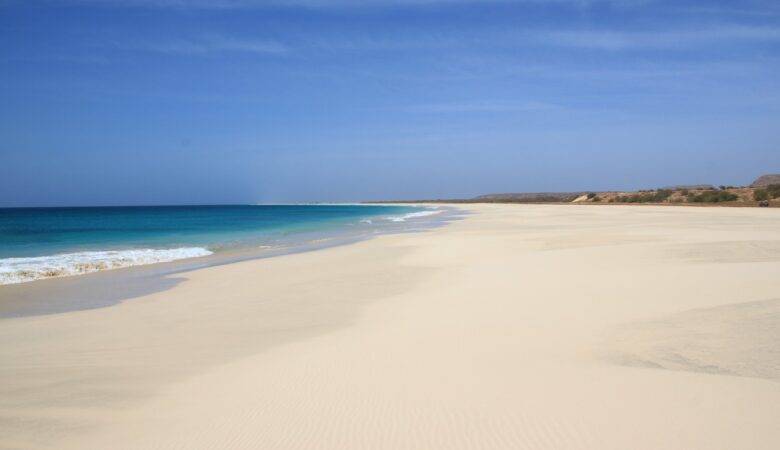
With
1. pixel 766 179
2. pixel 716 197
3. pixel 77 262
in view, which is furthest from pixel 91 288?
pixel 766 179

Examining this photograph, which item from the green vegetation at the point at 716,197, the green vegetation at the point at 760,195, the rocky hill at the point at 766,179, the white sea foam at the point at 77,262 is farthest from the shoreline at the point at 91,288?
the rocky hill at the point at 766,179

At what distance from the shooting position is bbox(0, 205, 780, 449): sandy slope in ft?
13.0

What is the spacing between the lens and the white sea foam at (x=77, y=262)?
45.9 ft

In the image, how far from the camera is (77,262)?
1656 cm

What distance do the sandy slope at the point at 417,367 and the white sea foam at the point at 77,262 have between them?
19.9 ft

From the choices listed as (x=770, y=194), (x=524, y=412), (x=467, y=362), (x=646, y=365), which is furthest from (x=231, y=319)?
(x=770, y=194)

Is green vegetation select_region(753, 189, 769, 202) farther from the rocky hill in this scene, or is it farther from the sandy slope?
the rocky hill

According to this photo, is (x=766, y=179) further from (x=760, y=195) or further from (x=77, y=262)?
(x=77, y=262)

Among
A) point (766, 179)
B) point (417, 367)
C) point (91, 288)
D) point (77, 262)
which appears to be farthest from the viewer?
point (766, 179)

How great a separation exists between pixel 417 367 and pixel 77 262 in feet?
49.3

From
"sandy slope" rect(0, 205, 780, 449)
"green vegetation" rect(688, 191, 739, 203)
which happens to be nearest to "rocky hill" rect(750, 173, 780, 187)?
"green vegetation" rect(688, 191, 739, 203)

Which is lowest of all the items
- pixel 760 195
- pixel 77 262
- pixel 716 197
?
pixel 77 262

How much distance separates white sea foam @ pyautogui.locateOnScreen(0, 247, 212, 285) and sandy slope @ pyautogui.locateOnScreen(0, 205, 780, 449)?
608 cm

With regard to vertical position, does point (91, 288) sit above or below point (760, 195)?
below
